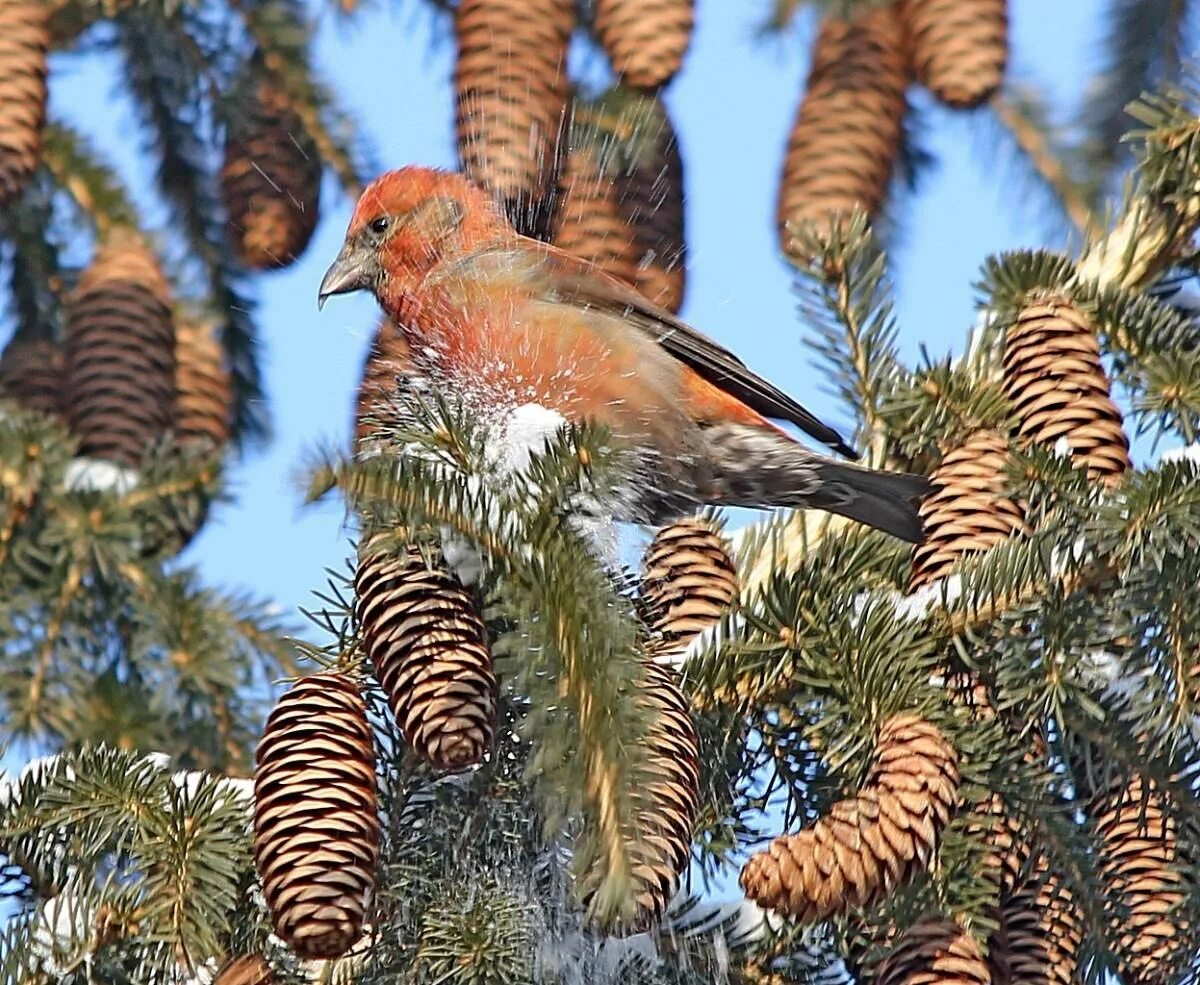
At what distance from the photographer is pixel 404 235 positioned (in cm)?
317

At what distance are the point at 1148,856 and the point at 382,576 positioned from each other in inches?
33.5

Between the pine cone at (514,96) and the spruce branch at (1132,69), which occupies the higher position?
the spruce branch at (1132,69)

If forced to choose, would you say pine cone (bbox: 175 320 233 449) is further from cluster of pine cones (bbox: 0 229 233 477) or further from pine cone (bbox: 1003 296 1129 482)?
pine cone (bbox: 1003 296 1129 482)

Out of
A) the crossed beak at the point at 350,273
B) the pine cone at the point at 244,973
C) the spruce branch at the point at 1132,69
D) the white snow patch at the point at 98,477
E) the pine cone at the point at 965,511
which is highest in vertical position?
the spruce branch at the point at 1132,69

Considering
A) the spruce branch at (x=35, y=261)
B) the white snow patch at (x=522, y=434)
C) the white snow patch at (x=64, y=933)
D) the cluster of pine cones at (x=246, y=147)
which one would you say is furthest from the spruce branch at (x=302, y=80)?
the white snow patch at (x=64, y=933)

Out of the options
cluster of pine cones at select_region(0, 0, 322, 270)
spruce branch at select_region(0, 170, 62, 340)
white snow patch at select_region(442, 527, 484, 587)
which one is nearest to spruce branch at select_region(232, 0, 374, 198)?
cluster of pine cones at select_region(0, 0, 322, 270)

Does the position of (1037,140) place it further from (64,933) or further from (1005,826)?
(64,933)

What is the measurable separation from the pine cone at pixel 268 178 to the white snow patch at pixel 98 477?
442 millimetres

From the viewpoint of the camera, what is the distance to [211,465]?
120 inches

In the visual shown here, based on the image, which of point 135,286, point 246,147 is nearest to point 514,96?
point 246,147

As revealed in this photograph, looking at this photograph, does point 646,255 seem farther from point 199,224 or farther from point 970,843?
point 970,843

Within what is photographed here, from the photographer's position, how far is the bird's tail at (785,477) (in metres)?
2.52

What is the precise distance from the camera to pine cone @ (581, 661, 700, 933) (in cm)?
160

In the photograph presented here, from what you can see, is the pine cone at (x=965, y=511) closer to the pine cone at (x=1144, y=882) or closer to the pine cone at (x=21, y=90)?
the pine cone at (x=1144, y=882)
